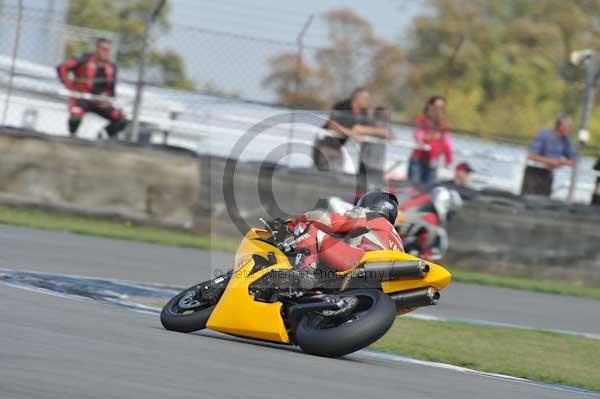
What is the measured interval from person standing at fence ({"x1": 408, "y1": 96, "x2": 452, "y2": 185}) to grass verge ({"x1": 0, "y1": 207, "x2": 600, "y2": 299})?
1.31m

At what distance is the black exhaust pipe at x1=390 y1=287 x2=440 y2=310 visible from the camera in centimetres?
693

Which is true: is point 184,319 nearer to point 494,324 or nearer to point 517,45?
point 494,324

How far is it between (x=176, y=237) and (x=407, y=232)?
279 cm

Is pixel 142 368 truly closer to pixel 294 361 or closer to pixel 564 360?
pixel 294 361

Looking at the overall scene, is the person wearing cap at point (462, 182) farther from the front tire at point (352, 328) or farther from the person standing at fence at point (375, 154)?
the front tire at point (352, 328)

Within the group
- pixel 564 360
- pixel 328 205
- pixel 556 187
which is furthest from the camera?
pixel 556 187

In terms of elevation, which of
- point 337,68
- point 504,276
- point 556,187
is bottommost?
point 504,276

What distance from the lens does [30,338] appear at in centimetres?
573

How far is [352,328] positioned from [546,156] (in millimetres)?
9399

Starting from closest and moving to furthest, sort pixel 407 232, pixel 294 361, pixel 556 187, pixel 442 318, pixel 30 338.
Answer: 1. pixel 30 338
2. pixel 294 361
3. pixel 442 318
4. pixel 407 232
5. pixel 556 187

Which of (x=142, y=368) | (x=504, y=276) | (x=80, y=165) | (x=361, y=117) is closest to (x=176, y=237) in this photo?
(x=80, y=165)

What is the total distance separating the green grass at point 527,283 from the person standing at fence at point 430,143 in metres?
1.28

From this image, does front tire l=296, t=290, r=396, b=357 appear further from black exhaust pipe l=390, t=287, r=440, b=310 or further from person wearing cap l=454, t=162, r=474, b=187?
person wearing cap l=454, t=162, r=474, b=187

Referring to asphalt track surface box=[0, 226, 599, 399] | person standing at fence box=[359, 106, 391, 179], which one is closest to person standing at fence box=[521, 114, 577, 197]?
person standing at fence box=[359, 106, 391, 179]
